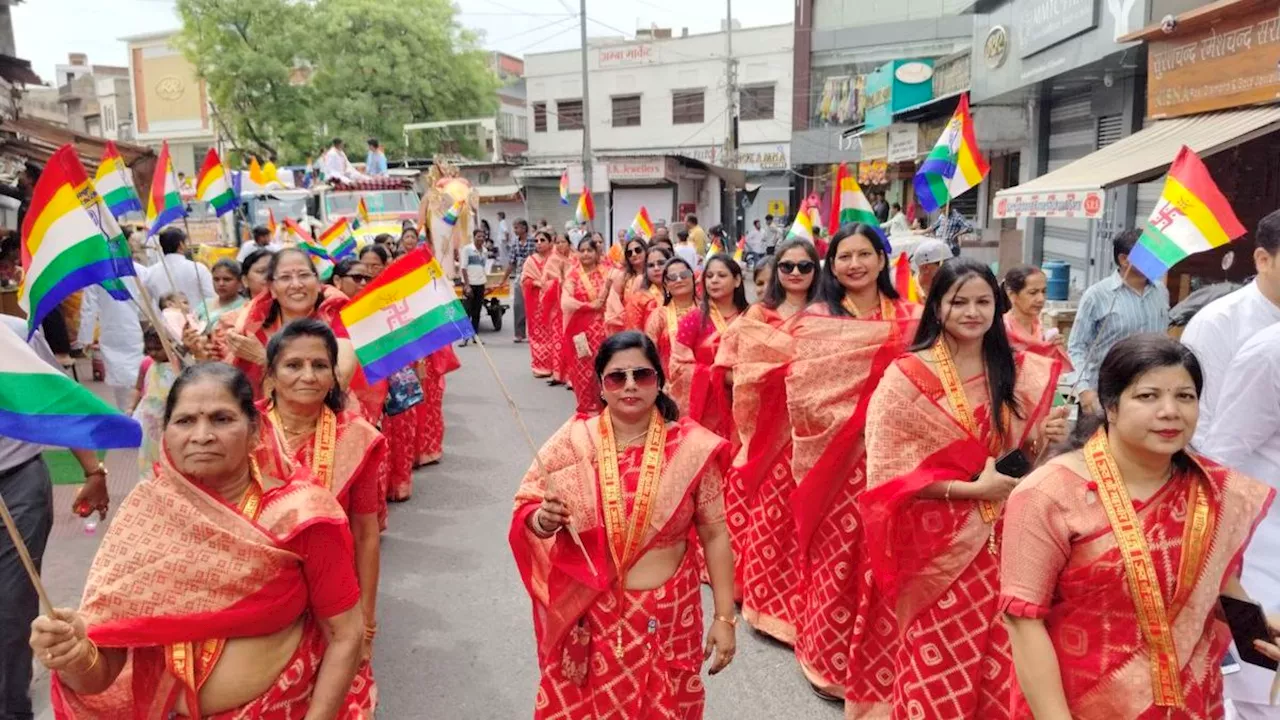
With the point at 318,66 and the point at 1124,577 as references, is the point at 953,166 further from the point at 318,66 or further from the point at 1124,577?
the point at 318,66

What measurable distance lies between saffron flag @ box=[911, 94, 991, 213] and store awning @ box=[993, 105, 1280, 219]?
1238 millimetres

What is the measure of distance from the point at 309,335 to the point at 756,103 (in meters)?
36.4

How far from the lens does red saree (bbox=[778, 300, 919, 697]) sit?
4207mm

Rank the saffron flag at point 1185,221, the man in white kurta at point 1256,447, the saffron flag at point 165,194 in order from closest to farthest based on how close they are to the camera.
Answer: the man in white kurta at point 1256,447, the saffron flag at point 1185,221, the saffron flag at point 165,194

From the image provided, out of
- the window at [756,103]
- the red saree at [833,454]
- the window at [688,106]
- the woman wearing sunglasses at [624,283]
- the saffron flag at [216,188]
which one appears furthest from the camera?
the window at [688,106]

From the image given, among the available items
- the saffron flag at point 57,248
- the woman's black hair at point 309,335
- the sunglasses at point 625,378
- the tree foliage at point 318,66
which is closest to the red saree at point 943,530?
the sunglasses at point 625,378

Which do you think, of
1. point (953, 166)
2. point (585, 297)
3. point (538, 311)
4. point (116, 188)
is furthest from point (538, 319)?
point (116, 188)

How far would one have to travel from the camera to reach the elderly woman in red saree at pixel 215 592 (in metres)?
2.27

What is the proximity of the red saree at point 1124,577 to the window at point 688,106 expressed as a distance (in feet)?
125

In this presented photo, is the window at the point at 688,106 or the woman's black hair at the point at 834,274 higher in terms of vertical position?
the window at the point at 688,106

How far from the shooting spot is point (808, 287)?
16.7ft

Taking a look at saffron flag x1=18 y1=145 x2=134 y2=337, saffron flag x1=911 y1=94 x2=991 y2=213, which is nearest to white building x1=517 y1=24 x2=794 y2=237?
saffron flag x1=911 y1=94 x2=991 y2=213

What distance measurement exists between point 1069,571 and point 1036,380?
124 cm

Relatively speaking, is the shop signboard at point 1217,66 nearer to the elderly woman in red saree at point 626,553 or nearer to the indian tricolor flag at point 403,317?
the indian tricolor flag at point 403,317
